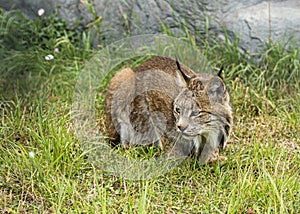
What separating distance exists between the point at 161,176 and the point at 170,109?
19.2 inches

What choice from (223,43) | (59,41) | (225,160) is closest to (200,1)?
(223,43)

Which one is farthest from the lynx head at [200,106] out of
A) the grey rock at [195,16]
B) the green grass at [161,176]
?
the grey rock at [195,16]

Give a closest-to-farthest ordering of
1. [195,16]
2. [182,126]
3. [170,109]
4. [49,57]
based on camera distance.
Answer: [182,126]
[170,109]
[49,57]
[195,16]

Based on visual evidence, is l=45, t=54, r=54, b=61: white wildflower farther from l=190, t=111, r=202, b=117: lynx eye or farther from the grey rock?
l=190, t=111, r=202, b=117: lynx eye

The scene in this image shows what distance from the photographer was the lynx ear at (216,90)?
388 cm

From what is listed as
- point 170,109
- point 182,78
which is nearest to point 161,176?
point 170,109

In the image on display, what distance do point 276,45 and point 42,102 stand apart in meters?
2.15

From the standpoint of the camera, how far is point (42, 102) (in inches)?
198

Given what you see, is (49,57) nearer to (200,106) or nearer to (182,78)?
(182,78)

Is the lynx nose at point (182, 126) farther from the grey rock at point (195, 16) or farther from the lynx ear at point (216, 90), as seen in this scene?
the grey rock at point (195, 16)

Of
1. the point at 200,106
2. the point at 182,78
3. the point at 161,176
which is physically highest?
the point at 182,78

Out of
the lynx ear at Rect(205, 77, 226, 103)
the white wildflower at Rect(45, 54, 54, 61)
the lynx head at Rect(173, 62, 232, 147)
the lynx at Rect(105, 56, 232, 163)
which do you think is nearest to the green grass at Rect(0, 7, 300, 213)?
the white wildflower at Rect(45, 54, 54, 61)

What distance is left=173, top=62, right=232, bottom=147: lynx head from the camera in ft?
12.9

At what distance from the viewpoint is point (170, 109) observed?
165 inches
